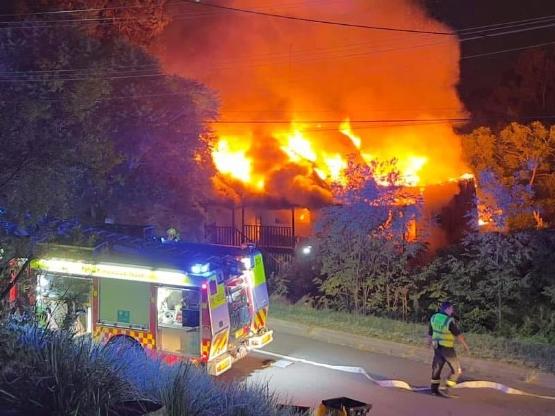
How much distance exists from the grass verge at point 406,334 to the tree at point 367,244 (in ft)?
1.98

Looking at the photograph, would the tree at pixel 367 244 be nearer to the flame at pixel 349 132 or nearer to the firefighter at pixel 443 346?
the firefighter at pixel 443 346

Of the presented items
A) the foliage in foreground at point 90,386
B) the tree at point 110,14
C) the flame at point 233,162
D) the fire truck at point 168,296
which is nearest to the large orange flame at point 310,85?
the flame at point 233,162

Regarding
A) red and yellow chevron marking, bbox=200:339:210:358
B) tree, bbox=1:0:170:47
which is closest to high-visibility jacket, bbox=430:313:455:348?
red and yellow chevron marking, bbox=200:339:210:358

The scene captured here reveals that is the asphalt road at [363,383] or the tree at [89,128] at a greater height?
the tree at [89,128]

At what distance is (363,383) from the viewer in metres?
9.02

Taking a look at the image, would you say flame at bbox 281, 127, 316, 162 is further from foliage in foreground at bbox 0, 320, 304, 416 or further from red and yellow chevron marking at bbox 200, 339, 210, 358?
foliage in foreground at bbox 0, 320, 304, 416

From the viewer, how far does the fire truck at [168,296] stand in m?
8.50

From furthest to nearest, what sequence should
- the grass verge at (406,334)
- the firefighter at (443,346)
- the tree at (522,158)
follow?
the tree at (522,158) < the grass verge at (406,334) < the firefighter at (443,346)

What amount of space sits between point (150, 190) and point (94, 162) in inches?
377

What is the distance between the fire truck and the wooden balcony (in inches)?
463

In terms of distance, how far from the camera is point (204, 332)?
8484 mm

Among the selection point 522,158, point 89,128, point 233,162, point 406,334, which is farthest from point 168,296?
point 233,162

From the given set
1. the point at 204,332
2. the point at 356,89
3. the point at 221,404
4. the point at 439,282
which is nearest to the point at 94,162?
the point at 204,332

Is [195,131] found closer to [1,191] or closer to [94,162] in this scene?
[94,162]
